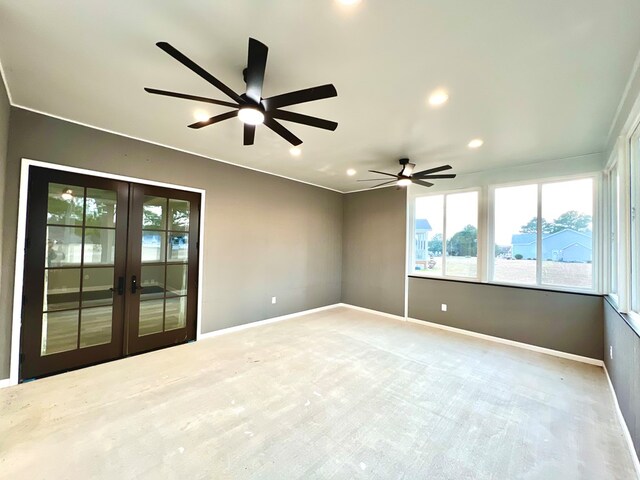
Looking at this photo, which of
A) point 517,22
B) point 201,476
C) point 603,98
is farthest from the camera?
point 603,98

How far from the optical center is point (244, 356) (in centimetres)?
365

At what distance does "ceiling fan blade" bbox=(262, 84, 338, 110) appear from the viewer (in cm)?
175

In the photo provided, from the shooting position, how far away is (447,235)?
17.1ft

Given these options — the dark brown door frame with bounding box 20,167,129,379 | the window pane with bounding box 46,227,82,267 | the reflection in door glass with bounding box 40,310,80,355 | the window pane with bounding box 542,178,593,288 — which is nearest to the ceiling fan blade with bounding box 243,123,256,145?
the dark brown door frame with bounding box 20,167,129,379

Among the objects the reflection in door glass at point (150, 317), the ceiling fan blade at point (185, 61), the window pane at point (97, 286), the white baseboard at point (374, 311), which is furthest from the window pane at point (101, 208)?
the white baseboard at point (374, 311)

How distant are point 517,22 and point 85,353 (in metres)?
5.15

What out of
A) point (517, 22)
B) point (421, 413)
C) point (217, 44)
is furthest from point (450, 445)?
point (217, 44)

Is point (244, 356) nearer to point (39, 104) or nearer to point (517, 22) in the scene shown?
point (39, 104)

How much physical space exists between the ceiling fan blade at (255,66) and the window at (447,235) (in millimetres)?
4371

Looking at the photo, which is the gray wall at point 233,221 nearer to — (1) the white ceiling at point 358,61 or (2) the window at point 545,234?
(1) the white ceiling at point 358,61

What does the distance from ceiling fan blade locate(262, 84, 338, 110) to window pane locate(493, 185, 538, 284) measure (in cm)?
414

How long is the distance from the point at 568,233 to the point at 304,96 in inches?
174

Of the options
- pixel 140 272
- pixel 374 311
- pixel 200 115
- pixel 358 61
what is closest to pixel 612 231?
pixel 358 61

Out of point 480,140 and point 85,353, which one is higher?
point 480,140
